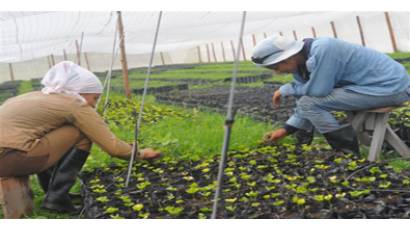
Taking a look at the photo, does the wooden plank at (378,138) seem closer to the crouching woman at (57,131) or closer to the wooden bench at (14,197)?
A: the crouching woman at (57,131)

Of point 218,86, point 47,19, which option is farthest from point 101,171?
point 218,86

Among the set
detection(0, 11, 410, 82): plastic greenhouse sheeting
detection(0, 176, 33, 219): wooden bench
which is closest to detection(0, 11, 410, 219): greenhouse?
detection(0, 176, 33, 219): wooden bench

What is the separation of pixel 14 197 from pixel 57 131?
1.50 feet

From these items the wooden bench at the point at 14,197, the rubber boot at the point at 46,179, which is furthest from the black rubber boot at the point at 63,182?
the rubber boot at the point at 46,179

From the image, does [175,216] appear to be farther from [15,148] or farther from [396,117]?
[396,117]

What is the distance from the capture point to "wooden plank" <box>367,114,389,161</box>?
383 centimetres

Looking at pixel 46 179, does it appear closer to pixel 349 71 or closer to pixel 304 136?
pixel 304 136

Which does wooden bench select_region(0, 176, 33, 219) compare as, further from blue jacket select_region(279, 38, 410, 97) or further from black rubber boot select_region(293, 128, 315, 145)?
black rubber boot select_region(293, 128, 315, 145)

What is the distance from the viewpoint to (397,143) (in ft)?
12.9

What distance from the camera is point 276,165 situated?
363 cm

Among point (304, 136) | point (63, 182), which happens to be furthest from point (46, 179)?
point (304, 136)

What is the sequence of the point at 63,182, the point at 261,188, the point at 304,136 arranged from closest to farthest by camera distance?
1. the point at 261,188
2. the point at 63,182
3. the point at 304,136

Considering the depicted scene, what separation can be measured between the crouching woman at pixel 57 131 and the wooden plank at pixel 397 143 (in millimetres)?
1880

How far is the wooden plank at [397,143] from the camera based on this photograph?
3938mm
